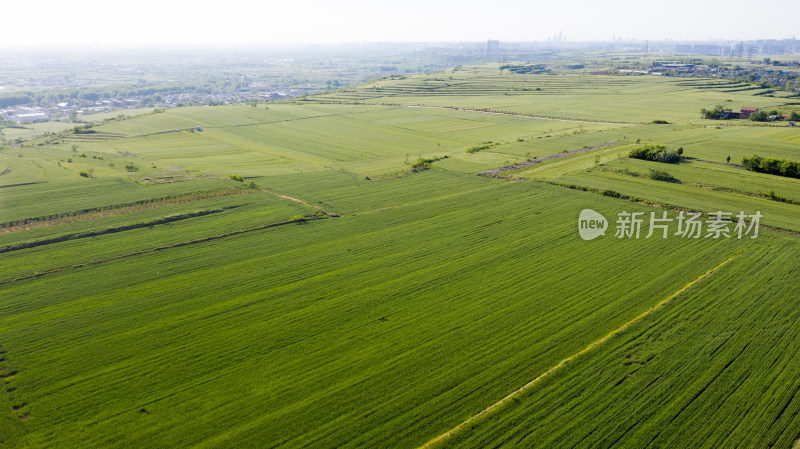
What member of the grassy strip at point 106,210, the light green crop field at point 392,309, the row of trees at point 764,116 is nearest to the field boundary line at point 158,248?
the light green crop field at point 392,309

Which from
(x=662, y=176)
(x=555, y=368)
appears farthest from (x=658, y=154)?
(x=555, y=368)

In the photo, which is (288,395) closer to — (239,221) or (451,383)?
(451,383)

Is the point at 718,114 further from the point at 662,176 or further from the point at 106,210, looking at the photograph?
the point at 106,210

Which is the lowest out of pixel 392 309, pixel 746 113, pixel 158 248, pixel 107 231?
pixel 392 309

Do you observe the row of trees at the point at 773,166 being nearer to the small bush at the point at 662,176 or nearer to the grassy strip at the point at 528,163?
→ the small bush at the point at 662,176

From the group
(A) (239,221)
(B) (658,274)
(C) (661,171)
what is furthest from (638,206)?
(A) (239,221)
